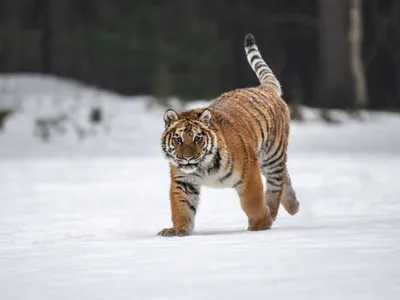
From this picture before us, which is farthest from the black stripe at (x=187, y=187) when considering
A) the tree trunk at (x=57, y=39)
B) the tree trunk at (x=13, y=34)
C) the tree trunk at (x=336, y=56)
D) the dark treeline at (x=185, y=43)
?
the tree trunk at (x=13, y=34)

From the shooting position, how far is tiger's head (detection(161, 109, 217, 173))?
6617 mm

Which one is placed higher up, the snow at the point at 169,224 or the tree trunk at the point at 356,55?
the tree trunk at the point at 356,55

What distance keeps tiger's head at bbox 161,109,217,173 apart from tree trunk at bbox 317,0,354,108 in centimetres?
1473

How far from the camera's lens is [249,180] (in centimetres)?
691

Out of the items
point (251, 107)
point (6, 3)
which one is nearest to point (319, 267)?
point (251, 107)

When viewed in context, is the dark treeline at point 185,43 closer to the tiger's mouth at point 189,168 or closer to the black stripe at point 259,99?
the black stripe at point 259,99

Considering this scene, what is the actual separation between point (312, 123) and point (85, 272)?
562 inches

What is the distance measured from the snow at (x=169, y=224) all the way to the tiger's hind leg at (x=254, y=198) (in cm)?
13

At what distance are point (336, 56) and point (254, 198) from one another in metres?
15.0

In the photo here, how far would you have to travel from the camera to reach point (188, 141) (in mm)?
6621

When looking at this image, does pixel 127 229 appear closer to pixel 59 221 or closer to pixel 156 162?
pixel 59 221

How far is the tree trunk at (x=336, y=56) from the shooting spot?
21.3m

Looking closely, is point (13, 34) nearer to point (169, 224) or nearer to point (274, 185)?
point (169, 224)

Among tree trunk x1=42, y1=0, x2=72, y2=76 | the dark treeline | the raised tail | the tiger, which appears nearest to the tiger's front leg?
the tiger
